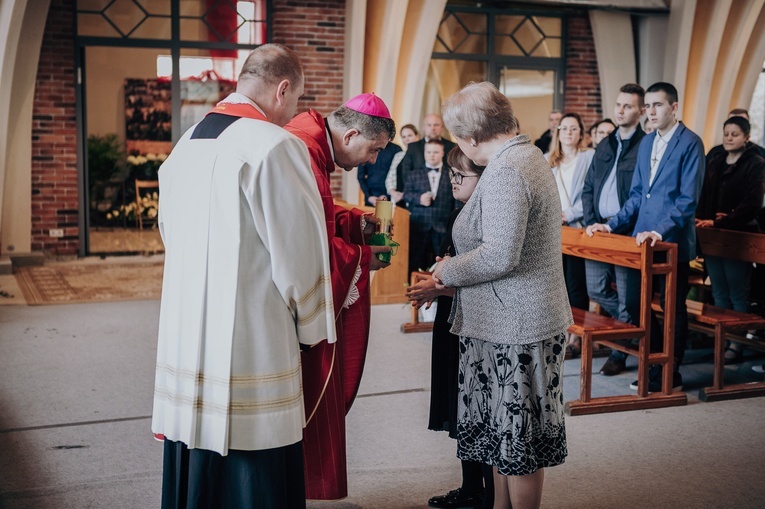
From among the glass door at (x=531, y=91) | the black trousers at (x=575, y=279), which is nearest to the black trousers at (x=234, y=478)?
the black trousers at (x=575, y=279)

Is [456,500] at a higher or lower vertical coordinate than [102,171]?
lower

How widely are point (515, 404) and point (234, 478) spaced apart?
3.08 ft

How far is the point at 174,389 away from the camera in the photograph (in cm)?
258

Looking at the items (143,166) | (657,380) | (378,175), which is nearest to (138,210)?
(143,166)

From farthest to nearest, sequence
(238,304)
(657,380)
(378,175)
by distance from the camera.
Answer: (378,175), (657,380), (238,304)

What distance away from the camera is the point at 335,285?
→ 113 inches

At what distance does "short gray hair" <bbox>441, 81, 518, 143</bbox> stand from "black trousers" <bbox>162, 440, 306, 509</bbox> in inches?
45.7

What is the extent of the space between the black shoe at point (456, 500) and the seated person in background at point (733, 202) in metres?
3.28

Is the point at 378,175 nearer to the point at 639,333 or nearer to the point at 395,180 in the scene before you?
the point at 395,180

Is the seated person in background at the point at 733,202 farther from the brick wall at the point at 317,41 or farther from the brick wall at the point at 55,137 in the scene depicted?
the brick wall at the point at 55,137

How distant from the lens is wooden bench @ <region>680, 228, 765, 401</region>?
5109 mm

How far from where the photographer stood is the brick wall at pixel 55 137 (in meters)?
Result: 10.4

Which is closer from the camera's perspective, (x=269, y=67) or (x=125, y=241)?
(x=269, y=67)

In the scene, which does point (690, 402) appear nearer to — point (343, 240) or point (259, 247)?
point (343, 240)
